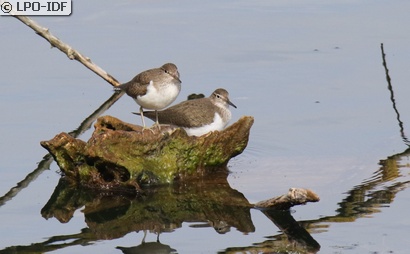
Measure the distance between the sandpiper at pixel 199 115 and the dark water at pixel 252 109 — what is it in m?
0.54

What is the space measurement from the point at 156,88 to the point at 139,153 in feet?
3.46

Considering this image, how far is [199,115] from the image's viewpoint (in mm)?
14086

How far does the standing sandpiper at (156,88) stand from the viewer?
1371 cm

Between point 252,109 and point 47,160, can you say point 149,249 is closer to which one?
point 47,160

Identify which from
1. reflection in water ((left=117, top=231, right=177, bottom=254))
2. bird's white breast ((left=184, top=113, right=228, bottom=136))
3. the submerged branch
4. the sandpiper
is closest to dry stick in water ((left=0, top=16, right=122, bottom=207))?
the sandpiper

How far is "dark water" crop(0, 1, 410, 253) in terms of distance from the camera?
37.8 feet

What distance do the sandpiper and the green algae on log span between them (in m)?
0.61

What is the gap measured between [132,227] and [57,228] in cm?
79

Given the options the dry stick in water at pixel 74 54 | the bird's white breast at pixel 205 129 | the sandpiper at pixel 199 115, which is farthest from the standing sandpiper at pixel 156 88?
the dry stick in water at pixel 74 54

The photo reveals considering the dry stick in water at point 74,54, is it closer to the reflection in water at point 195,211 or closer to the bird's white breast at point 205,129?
the bird's white breast at point 205,129

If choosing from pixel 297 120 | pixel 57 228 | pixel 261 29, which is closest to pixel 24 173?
pixel 57 228

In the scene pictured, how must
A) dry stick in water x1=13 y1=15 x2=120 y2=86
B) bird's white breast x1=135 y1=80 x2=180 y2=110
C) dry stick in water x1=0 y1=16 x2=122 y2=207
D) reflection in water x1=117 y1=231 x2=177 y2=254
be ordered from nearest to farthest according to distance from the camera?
1. reflection in water x1=117 y1=231 x2=177 y2=254
2. bird's white breast x1=135 y1=80 x2=180 y2=110
3. dry stick in water x1=0 y1=16 x2=122 y2=207
4. dry stick in water x1=13 y1=15 x2=120 y2=86

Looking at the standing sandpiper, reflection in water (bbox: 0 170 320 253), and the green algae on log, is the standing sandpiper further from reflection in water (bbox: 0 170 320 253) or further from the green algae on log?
reflection in water (bbox: 0 170 320 253)

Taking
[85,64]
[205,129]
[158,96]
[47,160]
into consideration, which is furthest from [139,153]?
[85,64]
